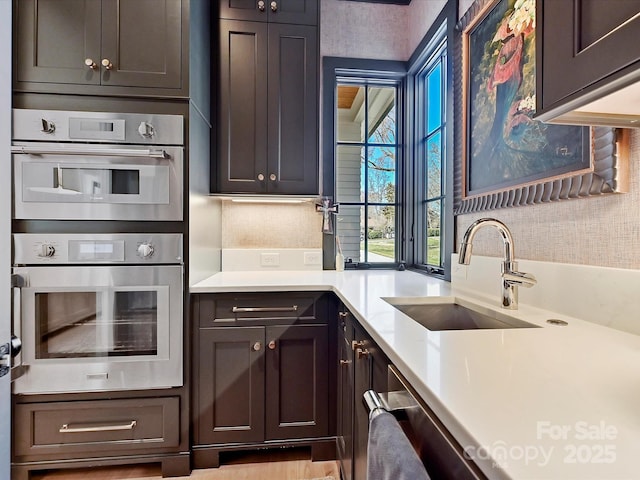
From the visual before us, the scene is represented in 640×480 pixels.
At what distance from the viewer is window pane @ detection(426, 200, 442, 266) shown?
2.10 meters

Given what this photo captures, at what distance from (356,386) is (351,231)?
1.38 meters

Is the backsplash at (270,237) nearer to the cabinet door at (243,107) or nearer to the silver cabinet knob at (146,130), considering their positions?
the cabinet door at (243,107)

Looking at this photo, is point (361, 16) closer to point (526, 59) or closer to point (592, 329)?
point (526, 59)

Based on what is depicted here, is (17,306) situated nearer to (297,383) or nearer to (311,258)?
(297,383)

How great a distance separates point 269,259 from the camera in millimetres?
2264

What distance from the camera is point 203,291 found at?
1619 millimetres

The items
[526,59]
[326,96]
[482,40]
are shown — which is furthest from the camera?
[326,96]

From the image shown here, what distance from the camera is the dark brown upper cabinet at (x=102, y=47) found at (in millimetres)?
1540

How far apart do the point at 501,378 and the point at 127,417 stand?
66.9 inches

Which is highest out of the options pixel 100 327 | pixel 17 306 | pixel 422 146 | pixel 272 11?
pixel 272 11

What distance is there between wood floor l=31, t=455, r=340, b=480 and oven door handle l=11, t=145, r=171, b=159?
1544 mm

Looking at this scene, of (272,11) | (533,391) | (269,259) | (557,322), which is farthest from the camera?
(269,259)

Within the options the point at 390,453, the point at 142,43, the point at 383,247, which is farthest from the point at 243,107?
the point at 390,453

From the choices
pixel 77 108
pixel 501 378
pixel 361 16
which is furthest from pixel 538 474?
pixel 361 16
